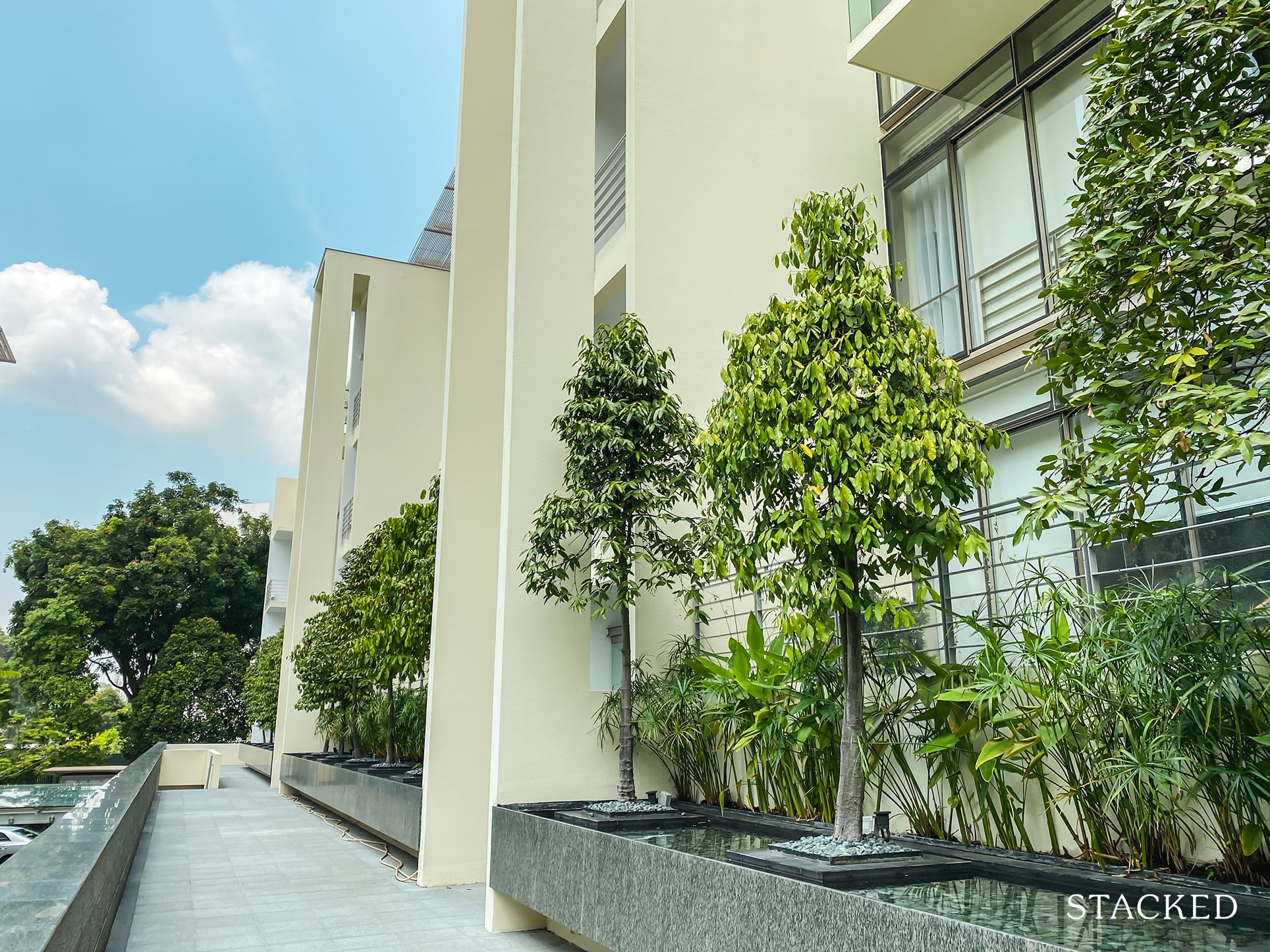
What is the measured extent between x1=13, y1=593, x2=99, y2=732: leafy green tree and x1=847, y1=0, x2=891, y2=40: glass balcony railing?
92.8 ft

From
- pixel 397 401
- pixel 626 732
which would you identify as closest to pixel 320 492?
pixel 397 401

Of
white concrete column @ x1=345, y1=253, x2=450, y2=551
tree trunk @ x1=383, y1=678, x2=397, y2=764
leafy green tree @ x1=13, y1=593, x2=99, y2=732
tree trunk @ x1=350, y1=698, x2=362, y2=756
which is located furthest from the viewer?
leafy green tree @ x1=13, y1=593, x2=99, y2=732

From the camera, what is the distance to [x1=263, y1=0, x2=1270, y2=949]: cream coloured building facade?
6297mm

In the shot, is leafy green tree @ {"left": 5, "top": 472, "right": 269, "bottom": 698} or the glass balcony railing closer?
the glass balcony railing

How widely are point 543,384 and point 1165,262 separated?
4.38m

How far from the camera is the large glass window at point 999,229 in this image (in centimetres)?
688

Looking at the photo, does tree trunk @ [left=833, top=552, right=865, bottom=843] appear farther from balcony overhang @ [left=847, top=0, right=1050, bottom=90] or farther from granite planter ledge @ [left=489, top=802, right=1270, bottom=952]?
balcony overhang @ [left=847, top=0, right=1050, bottom=90]

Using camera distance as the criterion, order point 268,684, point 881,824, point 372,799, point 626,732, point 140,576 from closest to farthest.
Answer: point 881,824
point 626,732
point 372,799
point 268,684
point 140,576

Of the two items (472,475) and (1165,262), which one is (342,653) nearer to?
(472,475)

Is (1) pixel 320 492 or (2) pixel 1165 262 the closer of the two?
(2) pixel 1165 262

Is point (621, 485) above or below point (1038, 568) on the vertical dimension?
above

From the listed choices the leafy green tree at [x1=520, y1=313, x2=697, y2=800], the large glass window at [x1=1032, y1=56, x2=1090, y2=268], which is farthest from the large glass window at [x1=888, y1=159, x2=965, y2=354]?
the leafy green tree at [x1=520, y1=313, x2=697, y2=800]

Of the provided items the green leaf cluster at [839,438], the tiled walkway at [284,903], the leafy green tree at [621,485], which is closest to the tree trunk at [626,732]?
the leafy green tree at [621,485]

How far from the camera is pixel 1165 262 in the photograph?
2.96m
